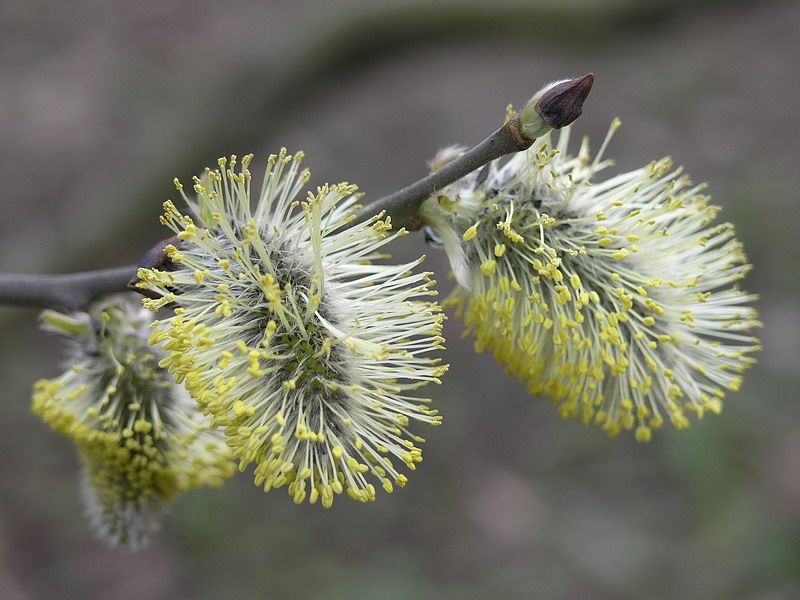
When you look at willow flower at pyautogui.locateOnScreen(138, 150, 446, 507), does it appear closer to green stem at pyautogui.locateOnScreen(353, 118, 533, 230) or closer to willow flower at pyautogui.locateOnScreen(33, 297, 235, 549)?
green stem at pyautogui.locateOnScreen(353, 118, 533, 230)

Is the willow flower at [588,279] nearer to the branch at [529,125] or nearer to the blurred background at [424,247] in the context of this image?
the branch at [529,125]

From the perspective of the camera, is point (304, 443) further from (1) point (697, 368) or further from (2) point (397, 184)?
(2) point (397, 184)

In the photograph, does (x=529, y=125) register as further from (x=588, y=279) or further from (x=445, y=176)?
(x=588, y=279)

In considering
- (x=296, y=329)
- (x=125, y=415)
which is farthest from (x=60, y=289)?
(x=296, y=329)

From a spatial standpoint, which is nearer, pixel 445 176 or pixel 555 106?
pixel 555 106

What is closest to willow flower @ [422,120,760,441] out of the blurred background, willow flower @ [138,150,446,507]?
willow flower @ [138,150,446,507]

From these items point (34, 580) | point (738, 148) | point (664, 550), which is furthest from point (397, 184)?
point (34, 580)

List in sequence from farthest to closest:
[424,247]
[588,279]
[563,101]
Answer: [424,247]
[588,279]
[563,101]
